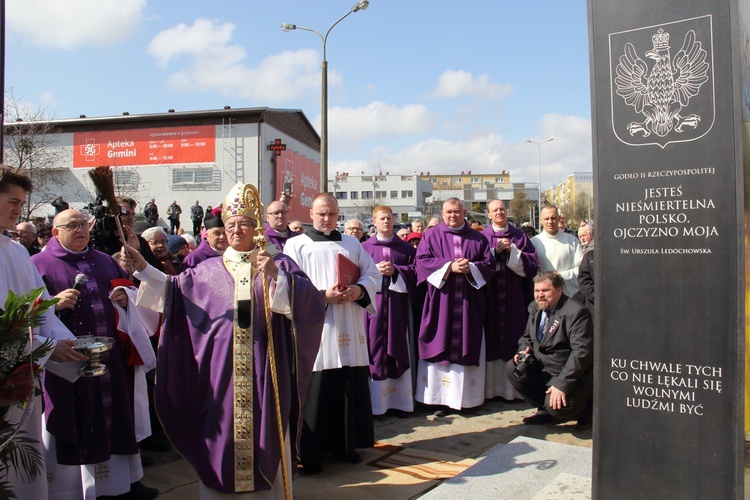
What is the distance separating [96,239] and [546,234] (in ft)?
16.8

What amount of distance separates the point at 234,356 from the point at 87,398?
4.15 ft

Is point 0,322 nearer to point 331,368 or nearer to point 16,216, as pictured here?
point 16,216

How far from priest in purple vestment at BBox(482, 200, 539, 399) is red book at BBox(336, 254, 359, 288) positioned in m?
2.35

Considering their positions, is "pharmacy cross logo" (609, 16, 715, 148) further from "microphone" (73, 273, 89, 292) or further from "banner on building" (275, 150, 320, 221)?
"banner on building" (275, 150, 320, 221)

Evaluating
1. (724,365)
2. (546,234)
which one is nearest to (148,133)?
(546,234)

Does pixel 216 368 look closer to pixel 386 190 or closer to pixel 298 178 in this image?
pixel 298 178

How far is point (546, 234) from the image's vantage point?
299 inches

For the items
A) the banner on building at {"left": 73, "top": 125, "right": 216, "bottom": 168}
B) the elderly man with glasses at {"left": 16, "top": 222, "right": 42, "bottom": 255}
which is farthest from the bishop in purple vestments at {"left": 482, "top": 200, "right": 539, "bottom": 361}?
the banner on building at {"left": 73, "top": 125, "right": 216, "bottom": 168}

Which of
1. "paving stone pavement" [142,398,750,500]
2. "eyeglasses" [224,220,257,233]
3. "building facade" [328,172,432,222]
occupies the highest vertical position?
"building facade" [328,172,432,222]

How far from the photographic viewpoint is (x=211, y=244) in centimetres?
579

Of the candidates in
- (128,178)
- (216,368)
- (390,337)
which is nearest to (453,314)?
(390,337)

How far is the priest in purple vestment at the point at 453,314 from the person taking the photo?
648cm

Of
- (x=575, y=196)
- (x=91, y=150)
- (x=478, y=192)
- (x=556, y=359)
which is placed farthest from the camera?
(x=478, y=192)

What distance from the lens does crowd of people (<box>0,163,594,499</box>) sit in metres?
3.54
